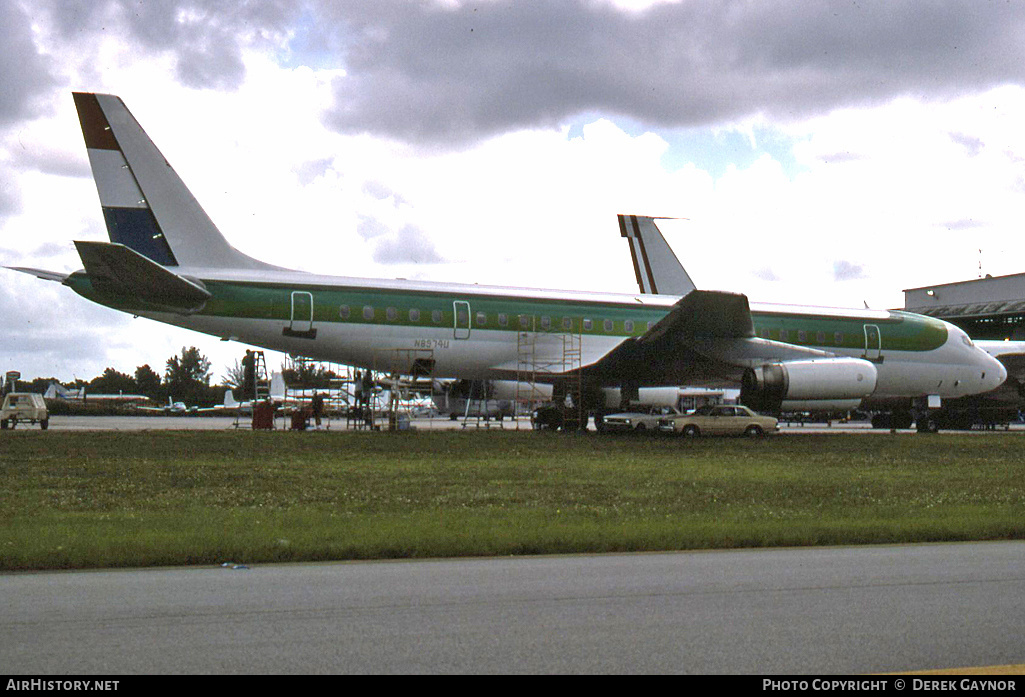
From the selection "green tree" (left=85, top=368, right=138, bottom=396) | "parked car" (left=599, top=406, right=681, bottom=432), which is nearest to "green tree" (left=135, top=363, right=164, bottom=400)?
"green tree" (left=85, top=368, right=138, bottom=396)

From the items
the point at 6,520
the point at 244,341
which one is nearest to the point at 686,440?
the point at 244,341

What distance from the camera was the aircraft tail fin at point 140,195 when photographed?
→ 24.7 meters

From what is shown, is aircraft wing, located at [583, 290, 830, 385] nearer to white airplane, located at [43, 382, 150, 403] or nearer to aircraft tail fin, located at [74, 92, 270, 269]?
aircraft tail fin, located at [74, 92, 270, 269]

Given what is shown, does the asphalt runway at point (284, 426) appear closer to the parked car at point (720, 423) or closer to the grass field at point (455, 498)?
the parked car at point (720, 423)

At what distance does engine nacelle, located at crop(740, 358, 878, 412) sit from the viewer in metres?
26.0

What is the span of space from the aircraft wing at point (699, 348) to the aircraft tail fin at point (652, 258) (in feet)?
63.3

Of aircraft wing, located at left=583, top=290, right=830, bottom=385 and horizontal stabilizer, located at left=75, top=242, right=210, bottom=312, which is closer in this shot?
horizontal stabilizer, located at left=75, top=242, right=210, bottom=312

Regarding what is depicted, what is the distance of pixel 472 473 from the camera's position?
674 inches

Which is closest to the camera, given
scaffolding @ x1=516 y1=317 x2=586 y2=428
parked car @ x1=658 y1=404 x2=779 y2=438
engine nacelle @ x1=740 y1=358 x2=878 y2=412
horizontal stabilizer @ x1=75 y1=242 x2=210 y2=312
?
horizontal stabilizer @ x1=75 y1=242 x2=210 y2=312

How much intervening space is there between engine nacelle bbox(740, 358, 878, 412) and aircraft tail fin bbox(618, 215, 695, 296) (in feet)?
72.4

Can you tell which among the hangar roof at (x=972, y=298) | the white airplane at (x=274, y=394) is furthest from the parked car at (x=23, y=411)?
the hangar roof at (x=972, y=298)

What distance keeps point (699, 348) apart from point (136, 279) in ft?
45.9

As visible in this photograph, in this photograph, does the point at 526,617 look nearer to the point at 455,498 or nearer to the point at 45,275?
the point at 455,498

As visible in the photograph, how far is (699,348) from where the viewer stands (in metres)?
27.5
